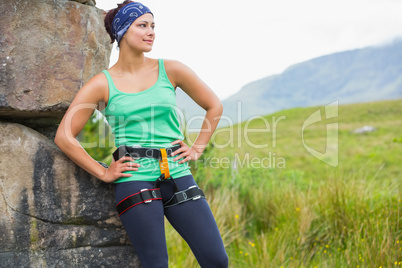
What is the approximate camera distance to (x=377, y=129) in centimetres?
2375

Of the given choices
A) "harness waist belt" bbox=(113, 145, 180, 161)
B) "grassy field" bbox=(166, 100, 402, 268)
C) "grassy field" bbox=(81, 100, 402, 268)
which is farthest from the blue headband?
"grassy field" bbox=(166, 100, 402, 268)

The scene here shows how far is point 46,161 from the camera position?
3.03 metres

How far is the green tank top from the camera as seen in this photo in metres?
2.68

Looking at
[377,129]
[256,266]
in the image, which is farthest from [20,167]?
[377,129]

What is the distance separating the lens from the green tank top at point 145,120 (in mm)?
2682

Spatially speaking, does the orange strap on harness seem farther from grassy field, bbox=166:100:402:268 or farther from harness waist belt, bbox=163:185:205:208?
grassy field, bbox=166:100:402:268

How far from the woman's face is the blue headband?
0.02m

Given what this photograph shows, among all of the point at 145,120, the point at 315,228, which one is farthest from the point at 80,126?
the point at 315,228

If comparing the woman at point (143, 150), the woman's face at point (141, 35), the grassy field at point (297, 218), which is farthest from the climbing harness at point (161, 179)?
the grassy field at point (297, 218)

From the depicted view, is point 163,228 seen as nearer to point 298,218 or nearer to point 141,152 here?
point 141,152

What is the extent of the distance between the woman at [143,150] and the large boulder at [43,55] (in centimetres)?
38

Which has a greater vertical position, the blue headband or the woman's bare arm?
the blue headband

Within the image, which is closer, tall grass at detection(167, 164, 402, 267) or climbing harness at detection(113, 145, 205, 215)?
climbing harness at detection(113, 145, 205, 215)

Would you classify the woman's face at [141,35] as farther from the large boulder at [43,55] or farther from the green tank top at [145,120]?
the large boulder at [43,55]
